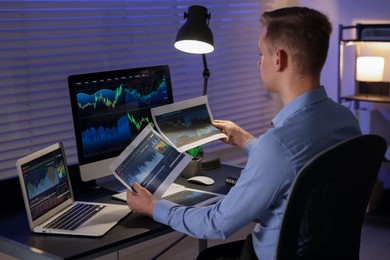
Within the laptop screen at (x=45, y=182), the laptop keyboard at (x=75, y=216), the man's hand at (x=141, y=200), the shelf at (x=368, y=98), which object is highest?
the laptop screen at (x=45, y=182)

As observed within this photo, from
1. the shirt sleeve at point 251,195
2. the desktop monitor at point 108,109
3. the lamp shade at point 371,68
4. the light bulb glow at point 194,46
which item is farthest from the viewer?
the lamp shade at point 371,68

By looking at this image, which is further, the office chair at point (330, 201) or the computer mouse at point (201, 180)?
the computer mouse at point (201, 180)

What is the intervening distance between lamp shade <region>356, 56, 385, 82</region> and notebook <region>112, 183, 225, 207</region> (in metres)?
2.42

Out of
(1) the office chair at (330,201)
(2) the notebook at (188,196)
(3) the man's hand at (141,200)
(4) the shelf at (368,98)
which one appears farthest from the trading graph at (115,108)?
(4) the shelf at (368,98)

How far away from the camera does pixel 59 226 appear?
2086mm

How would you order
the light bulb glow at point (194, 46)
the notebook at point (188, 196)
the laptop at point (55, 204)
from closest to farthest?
the laptop at point (55, 204) → the notebook at point (188, 196) → the light bulb glow at point (194, 46)

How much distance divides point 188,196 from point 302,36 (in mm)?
861

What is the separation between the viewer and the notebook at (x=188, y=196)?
2.32m

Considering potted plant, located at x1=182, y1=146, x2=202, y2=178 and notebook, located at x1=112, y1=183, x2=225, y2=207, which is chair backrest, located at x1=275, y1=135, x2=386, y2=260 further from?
potted plant, located at x1=182, y1=146, x2=202, y2=178

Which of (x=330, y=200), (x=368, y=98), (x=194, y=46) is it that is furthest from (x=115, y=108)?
(x=368, y=98)

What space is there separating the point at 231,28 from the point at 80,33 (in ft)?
3.73

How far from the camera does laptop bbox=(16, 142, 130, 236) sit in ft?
6.73

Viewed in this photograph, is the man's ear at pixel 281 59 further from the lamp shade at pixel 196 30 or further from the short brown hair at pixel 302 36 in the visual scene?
the lamp shade at pixel 196 30

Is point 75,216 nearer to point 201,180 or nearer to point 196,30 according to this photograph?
point 201,180
